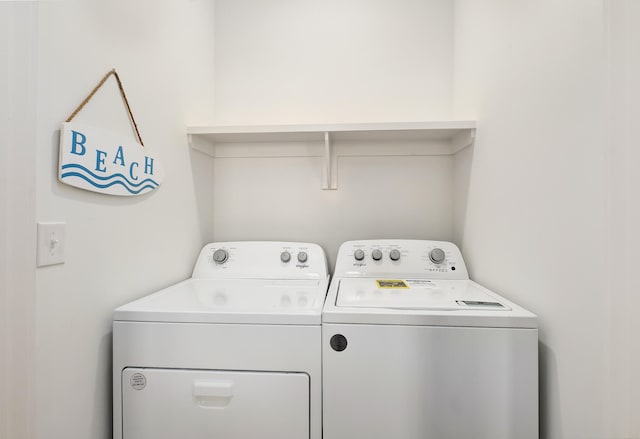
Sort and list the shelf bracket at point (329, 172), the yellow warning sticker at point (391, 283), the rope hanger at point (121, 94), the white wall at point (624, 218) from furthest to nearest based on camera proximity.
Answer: the shelf bracket at point (329, 172), the yellow warning sticker at point (391, 283), the rope hanger at point (121, 94), the white wall at point (624, 218)

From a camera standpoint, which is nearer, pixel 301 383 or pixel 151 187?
pixel 301 383

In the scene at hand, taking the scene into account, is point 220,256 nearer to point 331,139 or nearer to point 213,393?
point 213,393

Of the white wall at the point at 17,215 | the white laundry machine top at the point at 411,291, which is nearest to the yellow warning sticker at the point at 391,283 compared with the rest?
the white laundry machine top at the point at 411,291

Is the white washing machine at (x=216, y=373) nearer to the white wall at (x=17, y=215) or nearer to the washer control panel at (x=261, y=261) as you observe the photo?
the white wall at (x=17, y=215)

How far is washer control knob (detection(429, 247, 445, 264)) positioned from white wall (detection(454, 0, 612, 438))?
0.70 ft

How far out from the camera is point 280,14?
180 centimetres

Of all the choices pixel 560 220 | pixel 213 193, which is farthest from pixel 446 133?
pixel 213 193

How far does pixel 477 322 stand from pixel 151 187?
122 centimetres

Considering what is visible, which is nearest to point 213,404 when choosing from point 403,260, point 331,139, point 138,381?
point 138,381

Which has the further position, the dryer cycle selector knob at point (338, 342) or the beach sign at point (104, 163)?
the dryer cycle selector knob at point (338, 342)

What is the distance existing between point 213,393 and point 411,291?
757 mm

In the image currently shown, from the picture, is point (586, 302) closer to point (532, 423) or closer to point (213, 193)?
point (532, 423)

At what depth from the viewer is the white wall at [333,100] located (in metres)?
1.75

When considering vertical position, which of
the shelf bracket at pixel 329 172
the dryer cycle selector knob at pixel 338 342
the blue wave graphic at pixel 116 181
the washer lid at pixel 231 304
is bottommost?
the dryer cycle selector knob at pixel 338 342
